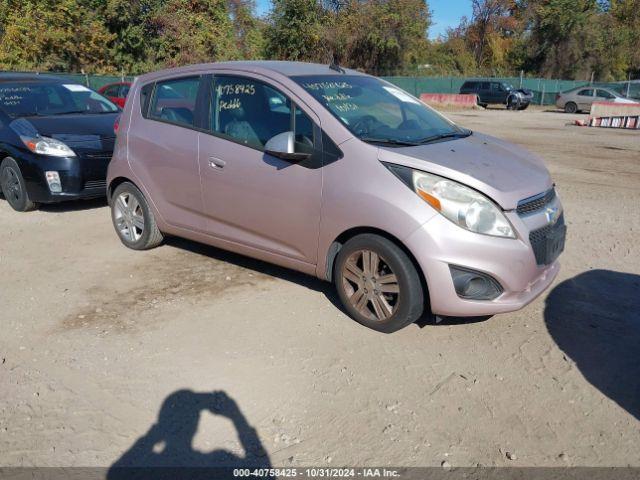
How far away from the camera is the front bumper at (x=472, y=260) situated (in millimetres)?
3621

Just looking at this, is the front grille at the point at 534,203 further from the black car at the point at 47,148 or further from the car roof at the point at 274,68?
the black car at the point at 47,148

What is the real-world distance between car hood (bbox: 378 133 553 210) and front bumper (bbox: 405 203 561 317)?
6.8 inches

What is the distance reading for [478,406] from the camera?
3242 mm

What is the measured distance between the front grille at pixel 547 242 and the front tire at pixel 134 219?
3465 millimetres

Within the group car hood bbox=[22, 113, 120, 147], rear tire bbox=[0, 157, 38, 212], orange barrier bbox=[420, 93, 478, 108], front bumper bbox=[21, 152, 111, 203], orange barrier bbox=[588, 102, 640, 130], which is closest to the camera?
front bumper bbox=[21, 152, 111, 203]

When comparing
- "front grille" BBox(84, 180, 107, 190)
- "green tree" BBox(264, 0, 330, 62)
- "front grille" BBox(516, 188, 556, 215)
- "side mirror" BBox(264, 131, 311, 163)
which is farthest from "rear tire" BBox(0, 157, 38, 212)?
"green tree" BBox(264, 0, 330, 62)

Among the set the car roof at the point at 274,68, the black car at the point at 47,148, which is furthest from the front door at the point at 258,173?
the black car at the point at 47,148

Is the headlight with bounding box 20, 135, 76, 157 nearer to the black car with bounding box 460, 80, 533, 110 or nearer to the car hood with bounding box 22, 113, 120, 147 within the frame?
the car hood with bounding box 22, 113, 120, 147

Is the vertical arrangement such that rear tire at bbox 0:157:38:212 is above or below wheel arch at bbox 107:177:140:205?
below

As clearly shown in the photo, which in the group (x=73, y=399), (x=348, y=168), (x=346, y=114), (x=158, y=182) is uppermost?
(x=346, y=114)

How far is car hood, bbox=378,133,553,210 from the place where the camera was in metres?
3.72

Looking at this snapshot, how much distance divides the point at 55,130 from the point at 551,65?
51448mm

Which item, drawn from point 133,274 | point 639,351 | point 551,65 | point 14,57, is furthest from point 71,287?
point 551,65

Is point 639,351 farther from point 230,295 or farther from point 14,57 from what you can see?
point 14,57
